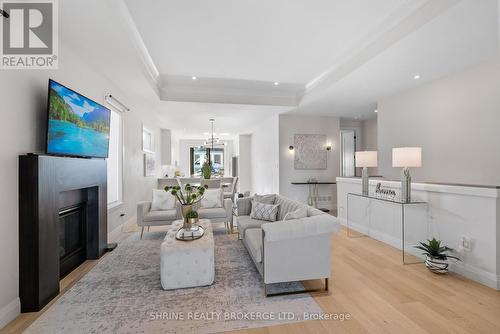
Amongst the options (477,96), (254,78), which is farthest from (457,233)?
(254,78)

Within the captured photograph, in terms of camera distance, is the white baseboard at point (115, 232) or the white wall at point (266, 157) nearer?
the white baseboard at point (115, 232)

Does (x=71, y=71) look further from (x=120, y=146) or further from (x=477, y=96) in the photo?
(x=477, y=96)

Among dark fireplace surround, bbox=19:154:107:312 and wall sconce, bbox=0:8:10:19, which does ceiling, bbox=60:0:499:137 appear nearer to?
→ wall sconce, bbox=0:8:10:19

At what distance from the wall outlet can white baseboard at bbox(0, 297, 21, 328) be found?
15.0 ft

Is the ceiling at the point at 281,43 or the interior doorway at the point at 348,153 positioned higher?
the ceiling at the point at 281,43

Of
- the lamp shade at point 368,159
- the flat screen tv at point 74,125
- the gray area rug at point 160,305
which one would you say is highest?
the flat screen tv at point 74,125

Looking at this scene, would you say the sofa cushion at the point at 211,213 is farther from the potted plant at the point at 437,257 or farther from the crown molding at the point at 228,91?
the potted plant at the point at 437,257

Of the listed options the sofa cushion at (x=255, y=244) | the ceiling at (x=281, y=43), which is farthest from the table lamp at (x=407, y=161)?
the sofa cushion at (x=255, y=244)

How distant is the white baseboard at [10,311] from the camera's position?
1.89 metres

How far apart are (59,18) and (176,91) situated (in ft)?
9.39

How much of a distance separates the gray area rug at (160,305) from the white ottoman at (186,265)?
8cm

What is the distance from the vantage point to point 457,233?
9.30ft

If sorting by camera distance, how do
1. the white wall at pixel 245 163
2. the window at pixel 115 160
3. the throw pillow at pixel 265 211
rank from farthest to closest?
the white wall at pixel 245 163 < the window at pixel 115 160 < the throw pillow at pixel 265 211

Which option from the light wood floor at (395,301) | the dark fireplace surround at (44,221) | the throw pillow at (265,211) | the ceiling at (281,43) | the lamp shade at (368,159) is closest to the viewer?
the light wood floor at (395,301)
